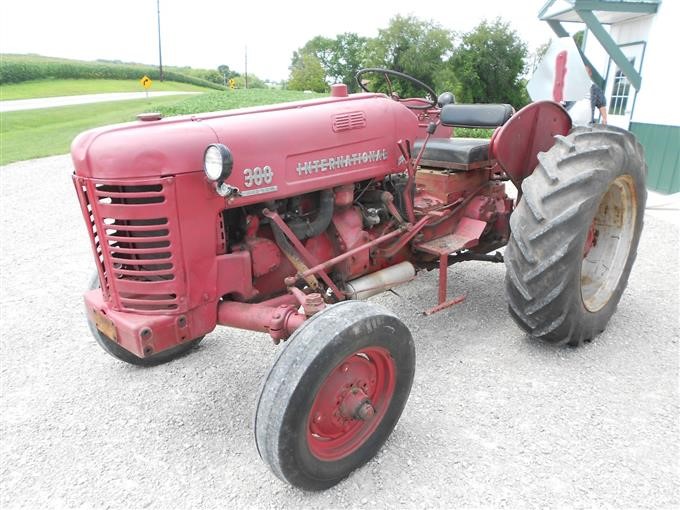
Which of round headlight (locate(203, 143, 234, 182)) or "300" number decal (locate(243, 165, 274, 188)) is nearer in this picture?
round headlight (locate(203, 143, 234, 182))

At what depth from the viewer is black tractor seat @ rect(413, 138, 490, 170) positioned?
361cm

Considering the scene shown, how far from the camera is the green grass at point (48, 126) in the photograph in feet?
42.3

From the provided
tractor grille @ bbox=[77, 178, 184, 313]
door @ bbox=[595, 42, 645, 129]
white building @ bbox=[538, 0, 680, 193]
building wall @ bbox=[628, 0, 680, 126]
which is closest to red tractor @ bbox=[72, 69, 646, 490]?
tractor grille @ bbox=[77, 178, 184, 313]

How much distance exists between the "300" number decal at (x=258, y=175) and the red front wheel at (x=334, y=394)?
2.34 feet

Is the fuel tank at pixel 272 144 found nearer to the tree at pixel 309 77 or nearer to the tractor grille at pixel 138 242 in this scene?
the tractor grille at pixel 138 242

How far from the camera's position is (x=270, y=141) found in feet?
8.35

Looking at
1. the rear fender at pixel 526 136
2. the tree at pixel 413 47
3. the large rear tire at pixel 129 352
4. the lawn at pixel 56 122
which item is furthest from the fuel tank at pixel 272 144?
the tree at pixel 413 47

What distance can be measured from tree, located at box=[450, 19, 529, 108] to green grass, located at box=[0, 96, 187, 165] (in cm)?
1342

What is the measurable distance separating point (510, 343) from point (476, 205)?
39.8 inches

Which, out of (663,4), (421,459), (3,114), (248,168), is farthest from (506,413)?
(3,114)

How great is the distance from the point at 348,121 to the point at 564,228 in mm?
1323

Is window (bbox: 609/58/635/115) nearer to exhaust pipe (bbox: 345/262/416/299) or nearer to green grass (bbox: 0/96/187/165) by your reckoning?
exhaust pipe (bbox: 345/262/416/299)

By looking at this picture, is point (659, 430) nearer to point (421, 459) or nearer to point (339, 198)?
point (421, 459)

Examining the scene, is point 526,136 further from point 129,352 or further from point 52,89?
point 52,89
